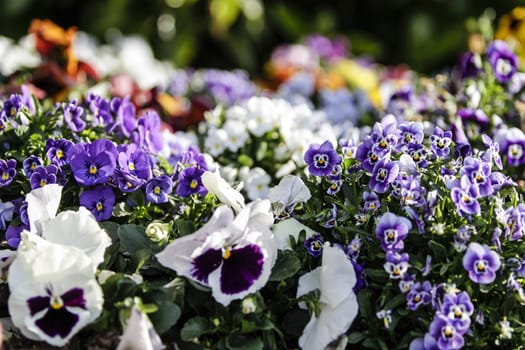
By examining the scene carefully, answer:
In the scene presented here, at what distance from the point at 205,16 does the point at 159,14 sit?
0.95 feet

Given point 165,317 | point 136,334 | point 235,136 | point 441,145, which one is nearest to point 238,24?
point 235,136

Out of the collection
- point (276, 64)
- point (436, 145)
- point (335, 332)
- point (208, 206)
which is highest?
point (436, 145)

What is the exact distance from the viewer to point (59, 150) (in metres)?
1.76

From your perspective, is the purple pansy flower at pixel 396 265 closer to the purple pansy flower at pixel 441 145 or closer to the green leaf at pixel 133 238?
the purple pansy flower at pixel 441 145

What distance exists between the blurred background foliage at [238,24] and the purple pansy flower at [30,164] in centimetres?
269

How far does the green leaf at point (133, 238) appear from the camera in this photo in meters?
1.60

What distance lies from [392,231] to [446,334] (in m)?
0.23

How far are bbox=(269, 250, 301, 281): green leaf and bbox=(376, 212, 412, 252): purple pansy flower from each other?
19cm

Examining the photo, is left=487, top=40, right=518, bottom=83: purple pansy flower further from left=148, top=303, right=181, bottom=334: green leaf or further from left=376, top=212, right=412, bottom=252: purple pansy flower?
left=148, top=303, right=181, bottom=334: green leaf

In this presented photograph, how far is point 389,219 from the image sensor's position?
151 cm

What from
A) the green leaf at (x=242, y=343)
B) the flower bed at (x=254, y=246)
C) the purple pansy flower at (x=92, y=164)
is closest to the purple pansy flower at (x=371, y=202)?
the flower bed at (x=254, y=246)

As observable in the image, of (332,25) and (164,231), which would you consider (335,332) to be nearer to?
(164,231)

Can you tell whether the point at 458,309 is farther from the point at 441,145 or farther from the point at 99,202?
the point at 99,202

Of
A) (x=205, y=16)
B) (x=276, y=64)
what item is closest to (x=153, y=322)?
(x=276, y=64)
